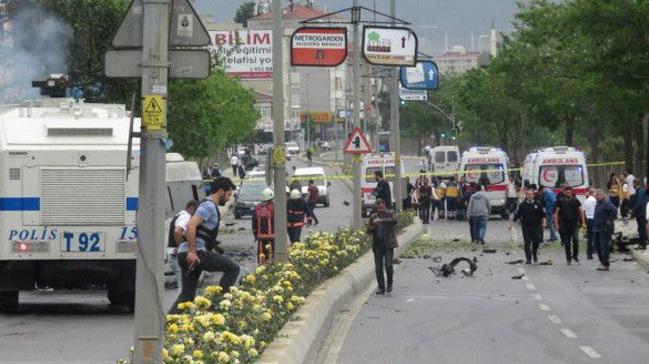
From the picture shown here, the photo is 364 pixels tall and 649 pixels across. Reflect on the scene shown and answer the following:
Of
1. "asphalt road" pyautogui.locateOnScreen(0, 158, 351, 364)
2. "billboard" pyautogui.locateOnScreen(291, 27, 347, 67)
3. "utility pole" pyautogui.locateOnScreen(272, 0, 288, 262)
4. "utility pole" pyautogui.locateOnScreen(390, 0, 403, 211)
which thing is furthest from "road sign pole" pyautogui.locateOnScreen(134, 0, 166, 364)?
"utility pole" pyautogui.locateOnScreen(390, 0, 403, 211)

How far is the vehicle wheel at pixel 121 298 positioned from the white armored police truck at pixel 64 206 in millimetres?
895

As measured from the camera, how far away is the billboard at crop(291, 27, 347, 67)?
33.6m

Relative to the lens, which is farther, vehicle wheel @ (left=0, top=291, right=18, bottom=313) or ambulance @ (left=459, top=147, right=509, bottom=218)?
ambulance @ (left=459, top=147, right=509, bottom=218)

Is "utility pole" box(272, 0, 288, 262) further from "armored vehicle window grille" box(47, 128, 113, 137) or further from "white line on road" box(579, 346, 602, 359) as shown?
"white line on road" box(579, 346, 602, 359)

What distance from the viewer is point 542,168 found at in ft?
184

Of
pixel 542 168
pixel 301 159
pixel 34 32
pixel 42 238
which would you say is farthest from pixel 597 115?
pixel 301 159

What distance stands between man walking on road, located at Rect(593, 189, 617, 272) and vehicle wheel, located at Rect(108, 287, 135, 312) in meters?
12.7

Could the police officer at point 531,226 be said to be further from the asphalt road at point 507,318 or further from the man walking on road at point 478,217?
the man walking on road at point 478,217

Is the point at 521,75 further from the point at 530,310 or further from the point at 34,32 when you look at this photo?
the point at 530,310

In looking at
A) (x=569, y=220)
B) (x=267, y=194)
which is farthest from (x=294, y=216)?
(x=569, y=220)

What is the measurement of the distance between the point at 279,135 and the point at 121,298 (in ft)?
11.7

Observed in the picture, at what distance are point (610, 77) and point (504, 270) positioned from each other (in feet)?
17.3

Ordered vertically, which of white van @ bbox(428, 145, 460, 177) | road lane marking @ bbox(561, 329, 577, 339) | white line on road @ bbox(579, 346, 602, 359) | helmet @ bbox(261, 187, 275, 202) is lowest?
road lane marking @ bbox(561, 329, 577, 339)

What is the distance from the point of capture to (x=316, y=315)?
62.3ft
